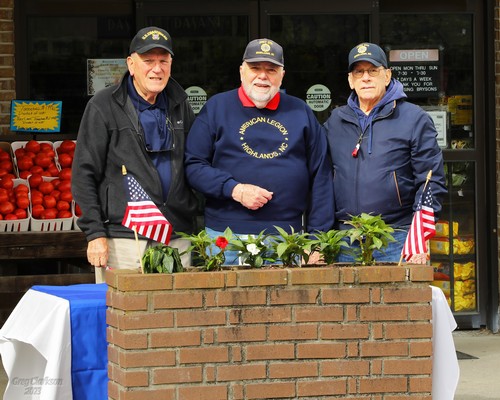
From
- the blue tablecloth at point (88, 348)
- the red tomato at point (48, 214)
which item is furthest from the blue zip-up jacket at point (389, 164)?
the red tomato at point (48, 214)

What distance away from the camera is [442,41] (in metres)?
9.30

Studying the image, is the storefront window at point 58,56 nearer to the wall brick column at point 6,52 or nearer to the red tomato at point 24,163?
the wall brick column at point 6,52

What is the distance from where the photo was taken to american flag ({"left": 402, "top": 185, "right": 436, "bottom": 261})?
5508 mm

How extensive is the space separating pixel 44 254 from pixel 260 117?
2685 millimetres

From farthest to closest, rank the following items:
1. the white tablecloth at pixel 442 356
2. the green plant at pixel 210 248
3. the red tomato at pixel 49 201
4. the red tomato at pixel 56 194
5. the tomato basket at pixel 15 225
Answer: the red tomato at pixel 56 194 → the red tomato at pixel 49 201 → the tomato basket at pixel 15 225 → the white tablecloth at pixel 442 356 → the green plant at pixel 210 248

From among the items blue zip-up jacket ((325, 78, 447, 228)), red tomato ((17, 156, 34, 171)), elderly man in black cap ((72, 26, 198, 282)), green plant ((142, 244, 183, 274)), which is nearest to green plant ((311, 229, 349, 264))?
green plant ((142, 244, 183, 274))

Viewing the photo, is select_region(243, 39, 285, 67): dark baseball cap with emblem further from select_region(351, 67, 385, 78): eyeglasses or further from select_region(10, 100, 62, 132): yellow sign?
select_region(10, 100, 62, 132): yellow sign

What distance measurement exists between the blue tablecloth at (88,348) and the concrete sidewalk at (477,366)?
2.22m

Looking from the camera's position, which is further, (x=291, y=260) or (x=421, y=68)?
(x=421, y=68)

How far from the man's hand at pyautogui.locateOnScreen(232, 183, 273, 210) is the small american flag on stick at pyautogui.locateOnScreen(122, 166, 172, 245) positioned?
392mm

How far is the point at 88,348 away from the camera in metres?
5.26

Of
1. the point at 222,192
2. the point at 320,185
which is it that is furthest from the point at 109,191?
the point at 320,185

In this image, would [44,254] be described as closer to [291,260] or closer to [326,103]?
[326,103]

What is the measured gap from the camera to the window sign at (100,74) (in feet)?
29.2
